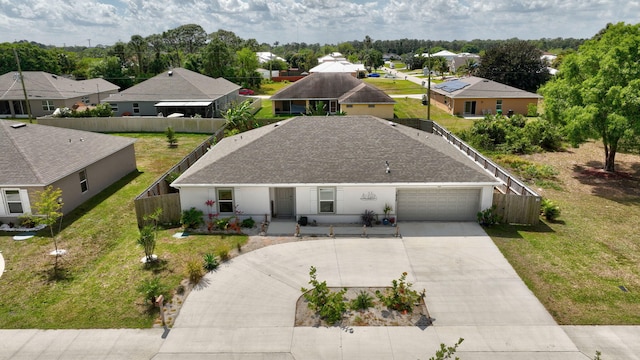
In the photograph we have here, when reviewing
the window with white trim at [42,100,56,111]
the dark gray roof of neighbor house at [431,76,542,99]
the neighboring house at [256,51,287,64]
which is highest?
the neighboring house at [256,51,287,64]

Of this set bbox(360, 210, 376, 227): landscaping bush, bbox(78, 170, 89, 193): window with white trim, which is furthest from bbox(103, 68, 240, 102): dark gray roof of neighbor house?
bbox(360, 210, 376, 227): landscaping bush

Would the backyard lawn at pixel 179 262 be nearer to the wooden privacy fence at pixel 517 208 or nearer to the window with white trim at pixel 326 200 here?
the wooden privacy fence at pixel 517 208

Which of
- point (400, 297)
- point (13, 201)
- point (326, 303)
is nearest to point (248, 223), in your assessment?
point (326, 303)

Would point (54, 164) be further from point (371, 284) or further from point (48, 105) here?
point (48, 105)

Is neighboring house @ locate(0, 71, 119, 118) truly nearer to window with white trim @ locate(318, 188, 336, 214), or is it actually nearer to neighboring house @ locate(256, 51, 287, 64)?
window with white trim @ locate(318, 188, 336, 214)

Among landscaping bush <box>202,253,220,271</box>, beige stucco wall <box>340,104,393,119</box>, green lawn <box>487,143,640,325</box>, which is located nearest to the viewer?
green lawn <box>487,143,640,325</box>

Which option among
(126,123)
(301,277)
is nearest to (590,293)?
(301,277)

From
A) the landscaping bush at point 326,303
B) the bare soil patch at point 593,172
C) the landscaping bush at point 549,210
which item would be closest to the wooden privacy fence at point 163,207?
the landscaping bush at point 326,303
